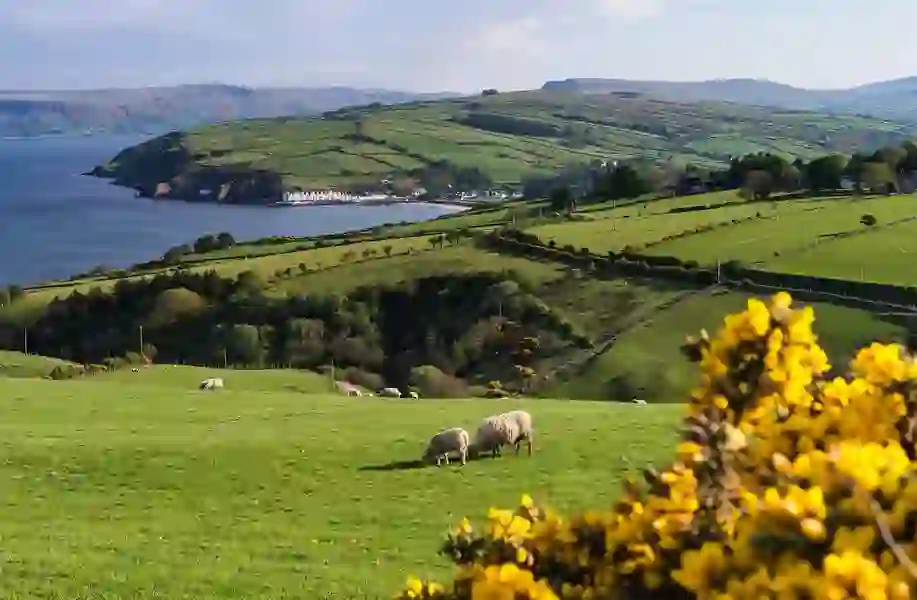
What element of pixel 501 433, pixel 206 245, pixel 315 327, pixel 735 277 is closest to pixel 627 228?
pixel 735 277

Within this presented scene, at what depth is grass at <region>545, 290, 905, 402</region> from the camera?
5159cm

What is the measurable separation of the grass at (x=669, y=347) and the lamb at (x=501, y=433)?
2886 centimetres

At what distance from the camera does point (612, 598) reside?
4414mm

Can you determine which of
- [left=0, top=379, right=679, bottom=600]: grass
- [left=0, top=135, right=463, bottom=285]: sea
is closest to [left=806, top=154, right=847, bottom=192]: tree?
[left=0, top=135, right=463, bottom=285]: sea

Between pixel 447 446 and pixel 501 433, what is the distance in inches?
45.0

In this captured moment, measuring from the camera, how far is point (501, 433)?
2078 centimetres

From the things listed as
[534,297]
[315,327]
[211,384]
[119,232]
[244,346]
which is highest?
[211,384]

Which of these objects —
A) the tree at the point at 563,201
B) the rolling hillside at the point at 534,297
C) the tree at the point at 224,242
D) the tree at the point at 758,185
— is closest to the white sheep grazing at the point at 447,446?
the rolling hillside at the point at 534,297

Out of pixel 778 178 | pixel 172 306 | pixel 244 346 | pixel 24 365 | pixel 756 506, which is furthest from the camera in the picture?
pixel 778 178

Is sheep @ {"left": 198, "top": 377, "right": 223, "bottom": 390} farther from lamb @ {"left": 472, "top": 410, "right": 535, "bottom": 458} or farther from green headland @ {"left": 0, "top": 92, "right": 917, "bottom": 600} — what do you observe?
lamb @ {"left": 472, "top": 410, "right": 535, "bottom": 458}

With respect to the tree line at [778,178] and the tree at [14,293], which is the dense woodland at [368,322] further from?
→ the tree line at [778,178]

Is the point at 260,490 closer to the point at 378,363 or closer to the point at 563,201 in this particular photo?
the point at 378,363

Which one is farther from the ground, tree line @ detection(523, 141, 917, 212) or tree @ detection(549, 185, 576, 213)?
tree line @ detection(523, 141, 917, 212)

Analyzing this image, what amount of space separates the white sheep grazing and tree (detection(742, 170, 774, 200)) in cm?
7934
